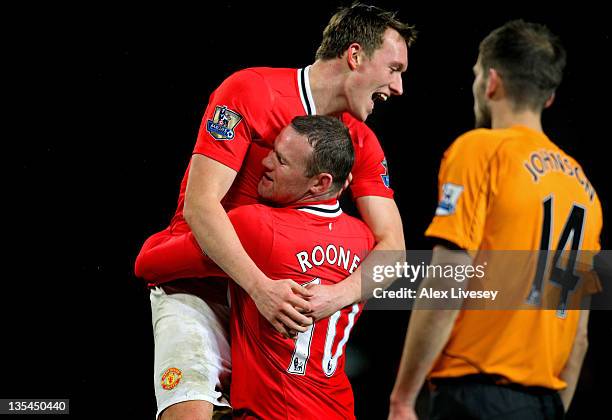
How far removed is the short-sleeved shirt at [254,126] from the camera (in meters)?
2.65

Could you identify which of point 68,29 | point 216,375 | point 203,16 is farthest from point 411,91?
point 216,375

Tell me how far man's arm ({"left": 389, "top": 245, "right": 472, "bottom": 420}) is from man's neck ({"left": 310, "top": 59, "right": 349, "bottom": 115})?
1051 mm

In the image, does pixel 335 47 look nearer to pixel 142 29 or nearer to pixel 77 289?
pixel 142 29

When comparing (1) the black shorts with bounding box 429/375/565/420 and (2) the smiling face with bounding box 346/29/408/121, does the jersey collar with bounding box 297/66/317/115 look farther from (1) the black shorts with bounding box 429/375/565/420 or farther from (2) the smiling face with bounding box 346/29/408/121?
(1) the black shorts with bounding box 429/375/565/420

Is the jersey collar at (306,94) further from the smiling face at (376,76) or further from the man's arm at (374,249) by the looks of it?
the man's arm at (374,249)

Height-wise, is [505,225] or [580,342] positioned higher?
[505,225]

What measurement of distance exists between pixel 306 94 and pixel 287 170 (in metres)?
0.36

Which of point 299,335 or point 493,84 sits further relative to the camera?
point 299,335

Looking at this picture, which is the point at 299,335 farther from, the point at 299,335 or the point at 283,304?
the point at 283,304

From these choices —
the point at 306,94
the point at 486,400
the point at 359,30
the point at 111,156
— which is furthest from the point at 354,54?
the point at 111,156

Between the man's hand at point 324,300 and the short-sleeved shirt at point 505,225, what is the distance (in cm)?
55

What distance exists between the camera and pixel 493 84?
2141 millimetres

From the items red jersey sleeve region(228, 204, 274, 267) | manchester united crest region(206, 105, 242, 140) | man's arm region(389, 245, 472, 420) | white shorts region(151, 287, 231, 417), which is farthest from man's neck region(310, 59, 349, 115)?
man's arm region(389, 245, 472, 420)

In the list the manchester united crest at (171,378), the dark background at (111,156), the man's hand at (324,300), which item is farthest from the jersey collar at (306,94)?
the dark background at (111,156)
